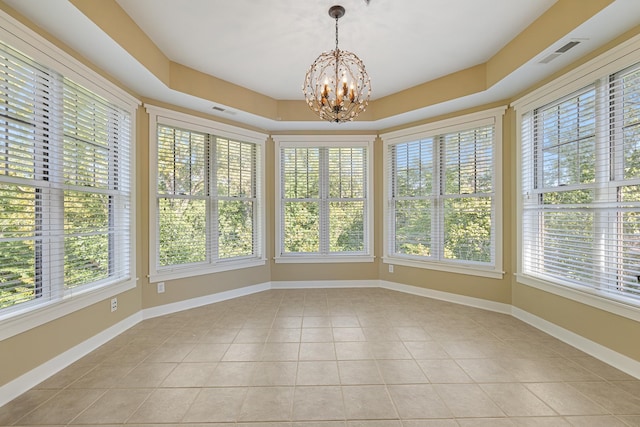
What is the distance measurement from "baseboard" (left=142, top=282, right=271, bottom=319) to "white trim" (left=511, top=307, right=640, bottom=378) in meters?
3.56

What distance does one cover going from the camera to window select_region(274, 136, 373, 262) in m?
4.88

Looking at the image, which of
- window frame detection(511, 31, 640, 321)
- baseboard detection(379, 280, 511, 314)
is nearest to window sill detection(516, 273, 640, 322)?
window frame detection(511, 31, 640, 321)

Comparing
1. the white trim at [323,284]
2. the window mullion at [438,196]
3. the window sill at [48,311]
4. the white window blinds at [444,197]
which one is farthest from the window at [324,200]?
the window sill at [48,311]

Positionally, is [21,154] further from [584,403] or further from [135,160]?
[584,403]

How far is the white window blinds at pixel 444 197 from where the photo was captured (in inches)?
153

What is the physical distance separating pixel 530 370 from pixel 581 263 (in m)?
1.18

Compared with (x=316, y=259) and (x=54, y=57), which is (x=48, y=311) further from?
(x=316, y=259)

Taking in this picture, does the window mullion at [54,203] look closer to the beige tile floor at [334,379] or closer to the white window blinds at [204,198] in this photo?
the beige tile floor at [334,379]

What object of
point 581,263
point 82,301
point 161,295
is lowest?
point 161,295

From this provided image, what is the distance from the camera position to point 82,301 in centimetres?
261

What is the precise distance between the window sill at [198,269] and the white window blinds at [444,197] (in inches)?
89.6

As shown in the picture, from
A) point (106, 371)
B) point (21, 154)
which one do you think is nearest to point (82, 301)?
point (106, 371)

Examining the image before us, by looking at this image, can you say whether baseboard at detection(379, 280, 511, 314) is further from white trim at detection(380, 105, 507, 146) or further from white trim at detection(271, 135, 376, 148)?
white trim at detection(271, 135, 376, 148)

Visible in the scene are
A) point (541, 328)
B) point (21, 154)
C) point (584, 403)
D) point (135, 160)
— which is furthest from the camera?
point (135, 160)
